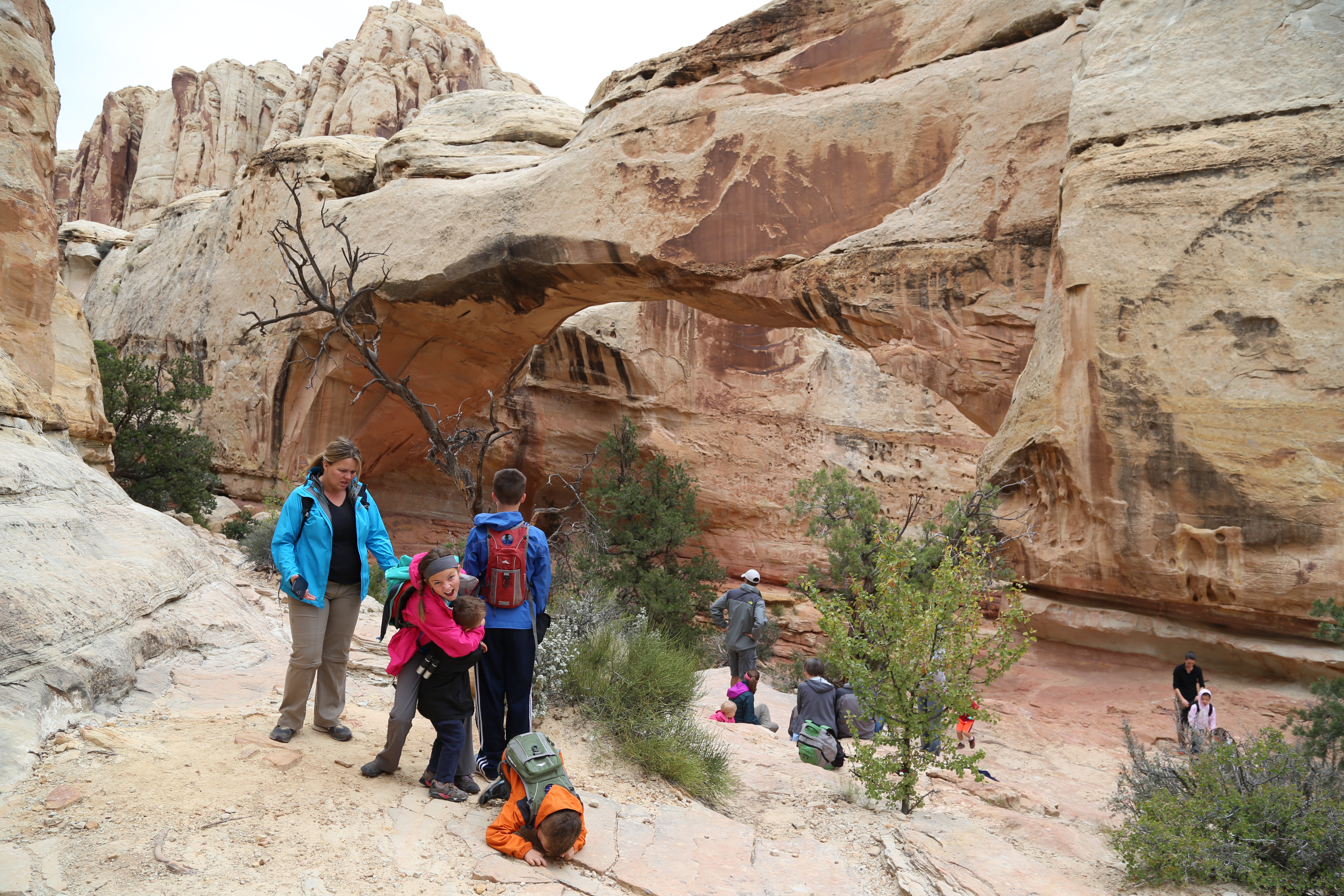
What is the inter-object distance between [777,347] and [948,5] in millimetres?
8408

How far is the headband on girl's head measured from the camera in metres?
3.21

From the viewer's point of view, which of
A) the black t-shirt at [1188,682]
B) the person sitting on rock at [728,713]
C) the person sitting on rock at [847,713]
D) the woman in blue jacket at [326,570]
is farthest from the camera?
the person sitting on rock at [728,713]

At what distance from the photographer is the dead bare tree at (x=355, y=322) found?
7020mm

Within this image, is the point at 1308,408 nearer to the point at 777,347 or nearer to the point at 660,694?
the point at 660,694

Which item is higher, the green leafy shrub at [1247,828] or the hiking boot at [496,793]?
the green leafy shrub at [1247,828]

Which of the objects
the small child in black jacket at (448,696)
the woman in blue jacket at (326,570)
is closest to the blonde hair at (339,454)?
the woman in blue jacket at (326,570)

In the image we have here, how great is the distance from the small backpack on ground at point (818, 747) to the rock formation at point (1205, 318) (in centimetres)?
265

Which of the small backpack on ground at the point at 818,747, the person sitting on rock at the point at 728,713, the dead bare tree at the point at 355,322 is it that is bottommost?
the person sitting on rock at the point at 728,713

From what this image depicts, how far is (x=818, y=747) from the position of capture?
17.6 feet

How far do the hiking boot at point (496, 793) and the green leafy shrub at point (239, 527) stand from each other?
282 inches

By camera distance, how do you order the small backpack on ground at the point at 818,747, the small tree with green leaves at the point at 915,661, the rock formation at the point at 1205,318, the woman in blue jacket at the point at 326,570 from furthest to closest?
the rock formation at the point at 1205,318, the small backpack on ground at the point at 818,747, the small tree with green leaves at the point at 915,661, the woman in blue jacket at the point at 326,570

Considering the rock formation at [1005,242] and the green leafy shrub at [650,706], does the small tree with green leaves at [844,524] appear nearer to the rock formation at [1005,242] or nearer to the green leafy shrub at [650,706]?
the rock formation at [1005,242]

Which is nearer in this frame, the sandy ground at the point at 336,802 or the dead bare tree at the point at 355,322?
the sandy ground at the point at 336,802

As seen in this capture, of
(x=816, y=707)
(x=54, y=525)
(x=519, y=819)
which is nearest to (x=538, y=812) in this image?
(x=519, y=819)
